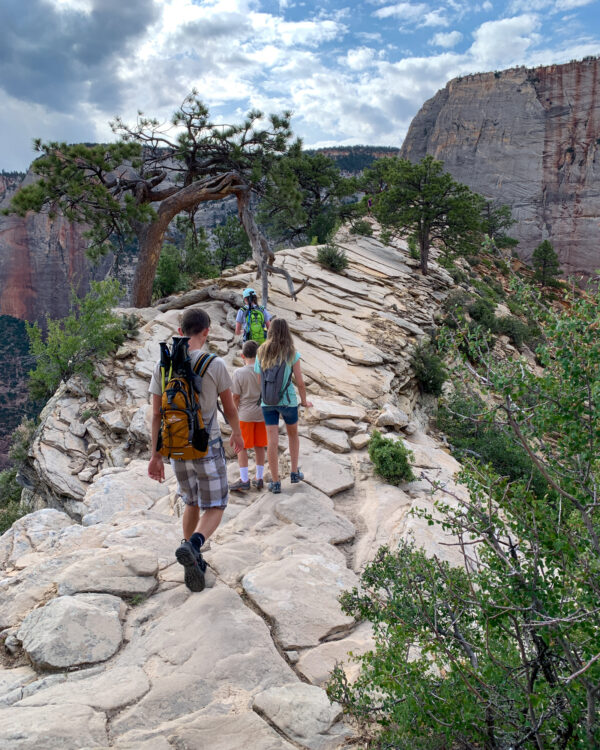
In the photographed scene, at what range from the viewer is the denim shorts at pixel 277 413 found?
481 centimetres

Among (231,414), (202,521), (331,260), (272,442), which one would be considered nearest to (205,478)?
(202,521)

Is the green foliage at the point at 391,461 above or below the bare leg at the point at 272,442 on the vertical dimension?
below

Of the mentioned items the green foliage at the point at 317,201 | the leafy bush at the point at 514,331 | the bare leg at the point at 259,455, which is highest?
the green foliage at the point at 317,201

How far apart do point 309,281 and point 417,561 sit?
11372 mm

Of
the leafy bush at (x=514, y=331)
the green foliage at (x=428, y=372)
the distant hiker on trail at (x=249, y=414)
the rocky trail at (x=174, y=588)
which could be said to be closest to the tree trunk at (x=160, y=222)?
the rocky trail at (x=174, y=588)

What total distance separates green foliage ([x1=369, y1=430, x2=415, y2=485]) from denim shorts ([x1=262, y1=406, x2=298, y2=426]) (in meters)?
1.51

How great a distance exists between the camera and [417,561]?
8.25 ft

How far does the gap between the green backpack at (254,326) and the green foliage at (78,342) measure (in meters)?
3.14

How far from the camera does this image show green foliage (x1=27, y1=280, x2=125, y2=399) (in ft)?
28.0

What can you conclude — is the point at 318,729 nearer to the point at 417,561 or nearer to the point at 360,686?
the point at 360,686

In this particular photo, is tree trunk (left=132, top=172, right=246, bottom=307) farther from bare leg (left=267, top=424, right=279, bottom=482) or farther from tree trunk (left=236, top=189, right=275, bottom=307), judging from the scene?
bare leg (left=267, top=424, right=279, bottom=482)

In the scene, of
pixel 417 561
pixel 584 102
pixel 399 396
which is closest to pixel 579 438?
pixel 417 561

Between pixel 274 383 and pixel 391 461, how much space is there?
6.35 ft

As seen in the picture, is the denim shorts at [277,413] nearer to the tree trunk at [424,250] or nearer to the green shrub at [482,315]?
the green shrub at [482,315]
